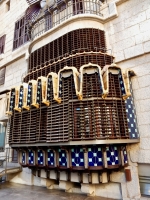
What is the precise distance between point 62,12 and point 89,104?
17.5 ft

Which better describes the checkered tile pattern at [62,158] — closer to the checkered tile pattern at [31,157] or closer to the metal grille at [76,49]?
the checkered tile pattern at [31,157]

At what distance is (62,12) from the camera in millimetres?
7559

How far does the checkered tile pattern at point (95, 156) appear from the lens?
14.7 feet

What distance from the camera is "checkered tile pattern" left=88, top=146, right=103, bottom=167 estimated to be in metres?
4.49

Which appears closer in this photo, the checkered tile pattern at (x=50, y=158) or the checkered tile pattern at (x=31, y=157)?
the checkered tile pattern at (x=50, y=158)

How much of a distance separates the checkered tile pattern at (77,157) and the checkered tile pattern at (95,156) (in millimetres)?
247

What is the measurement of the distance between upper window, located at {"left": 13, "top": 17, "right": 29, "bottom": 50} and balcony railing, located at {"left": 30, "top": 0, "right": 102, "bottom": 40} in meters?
1.40

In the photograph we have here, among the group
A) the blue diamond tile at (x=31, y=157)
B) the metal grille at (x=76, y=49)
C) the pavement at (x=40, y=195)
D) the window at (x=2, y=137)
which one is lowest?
the pavement at (x=40, y=195)

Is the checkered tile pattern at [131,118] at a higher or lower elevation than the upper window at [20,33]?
lower

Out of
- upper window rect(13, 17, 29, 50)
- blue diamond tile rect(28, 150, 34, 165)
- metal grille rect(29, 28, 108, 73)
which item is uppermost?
upper window rect(13, 17, 29, 50)

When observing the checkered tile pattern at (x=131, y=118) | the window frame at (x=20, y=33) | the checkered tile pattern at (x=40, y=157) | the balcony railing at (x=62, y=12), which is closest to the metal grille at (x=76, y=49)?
the balcony railing at (x=62, y=12)

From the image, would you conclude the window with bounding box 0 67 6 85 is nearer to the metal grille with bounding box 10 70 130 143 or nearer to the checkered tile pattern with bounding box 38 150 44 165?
the metal grille with bounding box 10 70 130 143

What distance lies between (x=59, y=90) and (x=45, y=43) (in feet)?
10.7

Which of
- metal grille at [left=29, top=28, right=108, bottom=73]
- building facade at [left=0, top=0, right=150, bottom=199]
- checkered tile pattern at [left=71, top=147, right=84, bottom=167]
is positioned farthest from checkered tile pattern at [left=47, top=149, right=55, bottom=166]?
metal grille at [left=29, top=28, right=108, bottom=73]
